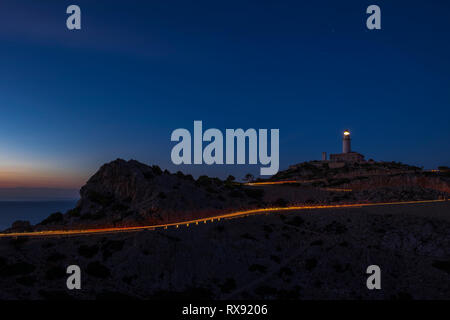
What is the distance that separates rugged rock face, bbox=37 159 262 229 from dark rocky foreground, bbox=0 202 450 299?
12554 mm

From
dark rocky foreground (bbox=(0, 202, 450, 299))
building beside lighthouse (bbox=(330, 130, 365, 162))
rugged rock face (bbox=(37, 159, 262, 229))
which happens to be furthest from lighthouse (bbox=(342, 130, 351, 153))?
dark rocky foreground (bbox=(0, 202, 450, 299))

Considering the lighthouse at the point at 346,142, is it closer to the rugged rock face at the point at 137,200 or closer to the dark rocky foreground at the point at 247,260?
the rugged rock face at the point at 137,200

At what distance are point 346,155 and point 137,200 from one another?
10888 cm

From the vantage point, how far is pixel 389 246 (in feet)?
137

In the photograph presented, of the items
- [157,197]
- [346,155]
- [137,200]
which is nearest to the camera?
[157,197]

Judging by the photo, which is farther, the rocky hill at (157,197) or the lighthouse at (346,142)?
the lighthouse at (346,142)

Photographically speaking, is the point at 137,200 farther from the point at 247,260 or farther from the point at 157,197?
the point at 247,260

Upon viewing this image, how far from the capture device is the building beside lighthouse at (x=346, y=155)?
14373 cm

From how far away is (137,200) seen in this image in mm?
63469

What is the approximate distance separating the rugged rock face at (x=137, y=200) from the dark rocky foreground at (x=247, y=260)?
12.6 m

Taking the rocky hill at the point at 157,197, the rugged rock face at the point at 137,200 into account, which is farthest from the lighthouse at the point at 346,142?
the rugged rock face at the point at 137,200

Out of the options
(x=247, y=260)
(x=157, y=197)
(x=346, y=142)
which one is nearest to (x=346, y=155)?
(x=346, y=142)

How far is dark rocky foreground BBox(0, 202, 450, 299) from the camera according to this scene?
31.8 meters
